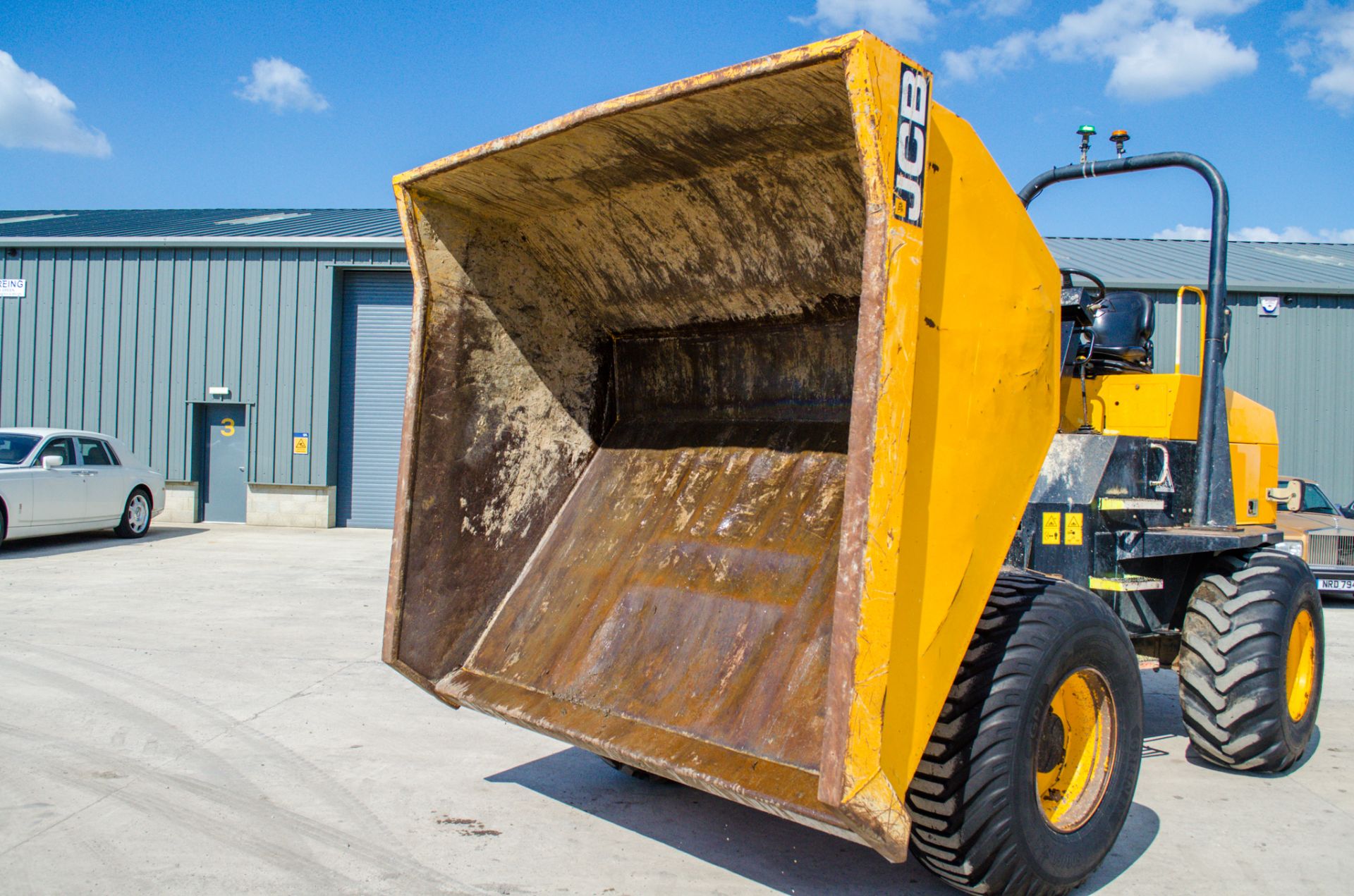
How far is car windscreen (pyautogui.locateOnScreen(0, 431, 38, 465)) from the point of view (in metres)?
12.2

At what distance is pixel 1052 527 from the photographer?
4.14 meters

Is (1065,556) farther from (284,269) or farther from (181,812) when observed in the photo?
(284,269)

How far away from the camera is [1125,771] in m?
3.33

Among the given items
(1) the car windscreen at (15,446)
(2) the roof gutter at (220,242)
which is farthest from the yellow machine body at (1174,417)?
(2) the roof gutter at (220,242)

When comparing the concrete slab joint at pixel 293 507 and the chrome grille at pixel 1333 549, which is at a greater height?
the chrome grille at pixel 1333 549

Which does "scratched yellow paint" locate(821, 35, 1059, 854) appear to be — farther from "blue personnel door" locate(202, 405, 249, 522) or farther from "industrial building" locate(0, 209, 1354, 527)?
"blue personnel door" locate(202, 405, 249, 522)

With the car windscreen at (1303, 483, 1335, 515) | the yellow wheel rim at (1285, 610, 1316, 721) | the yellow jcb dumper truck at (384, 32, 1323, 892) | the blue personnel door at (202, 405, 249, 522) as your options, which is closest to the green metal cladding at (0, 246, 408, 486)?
the blue personnel door at (202, 405, 249, 522)

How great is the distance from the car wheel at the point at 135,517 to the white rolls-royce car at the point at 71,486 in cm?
1

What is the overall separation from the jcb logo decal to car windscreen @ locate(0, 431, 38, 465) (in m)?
13.1

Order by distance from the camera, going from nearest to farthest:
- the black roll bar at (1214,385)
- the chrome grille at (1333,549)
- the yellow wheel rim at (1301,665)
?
the black roll bar at (1214,385)
the yellow wheel rim at (1301,665)
the chrome grille at (1333,549)

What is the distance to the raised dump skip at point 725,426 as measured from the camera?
7.96 ft

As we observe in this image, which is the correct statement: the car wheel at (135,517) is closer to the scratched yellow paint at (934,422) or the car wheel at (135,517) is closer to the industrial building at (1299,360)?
the scratched yellow paint at (934,422)

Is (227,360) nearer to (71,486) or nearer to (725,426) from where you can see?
(71,486)

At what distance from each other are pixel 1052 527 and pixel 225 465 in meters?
16.6
